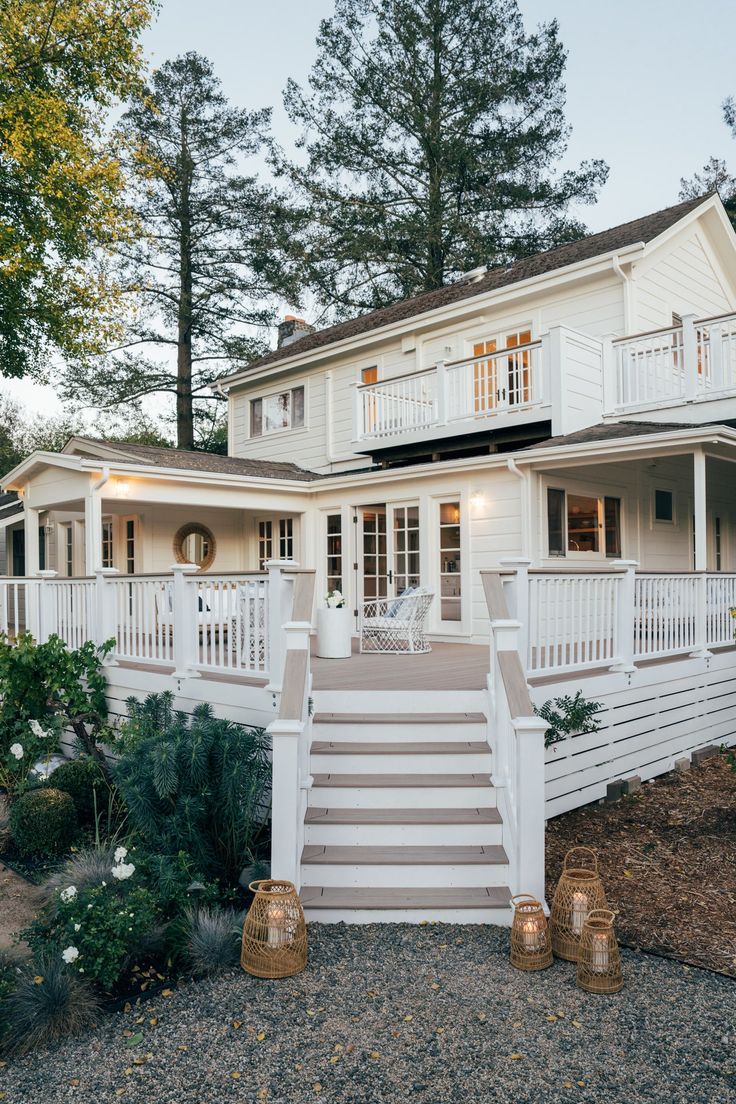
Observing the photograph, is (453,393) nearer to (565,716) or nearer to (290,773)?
(565,716)

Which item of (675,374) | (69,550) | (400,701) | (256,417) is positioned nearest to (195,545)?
(69,550)

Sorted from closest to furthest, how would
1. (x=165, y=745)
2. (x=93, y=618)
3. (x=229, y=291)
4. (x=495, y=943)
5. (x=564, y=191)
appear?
(x=495, y=943) → (x=165, y=745) → (x=93, y=618) → (x=564, y=191) → (x=229, y=291)

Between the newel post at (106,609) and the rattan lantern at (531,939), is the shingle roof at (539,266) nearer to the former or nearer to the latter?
the newel post at (106,609)

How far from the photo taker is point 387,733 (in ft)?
17.7

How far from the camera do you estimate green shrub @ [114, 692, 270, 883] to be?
4.66 metres

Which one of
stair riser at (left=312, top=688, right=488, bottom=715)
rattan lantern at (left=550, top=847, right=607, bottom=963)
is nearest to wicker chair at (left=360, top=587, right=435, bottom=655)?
stair riser at (left=312, top=688, right=488, bottom=715)

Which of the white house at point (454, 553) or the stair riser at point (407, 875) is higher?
the white house at point (454, 553)

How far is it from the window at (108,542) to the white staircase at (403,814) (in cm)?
942

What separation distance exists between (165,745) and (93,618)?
3.33 meters

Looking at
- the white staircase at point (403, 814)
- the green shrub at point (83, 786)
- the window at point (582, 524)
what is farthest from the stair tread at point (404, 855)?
the window at point (582, 524)

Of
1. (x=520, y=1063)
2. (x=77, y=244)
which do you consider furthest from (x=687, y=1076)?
(x=77, y=244)

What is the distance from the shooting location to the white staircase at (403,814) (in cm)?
432

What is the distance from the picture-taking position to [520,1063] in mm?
2986

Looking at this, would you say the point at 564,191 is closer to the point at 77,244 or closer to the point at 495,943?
the point at 77,244
